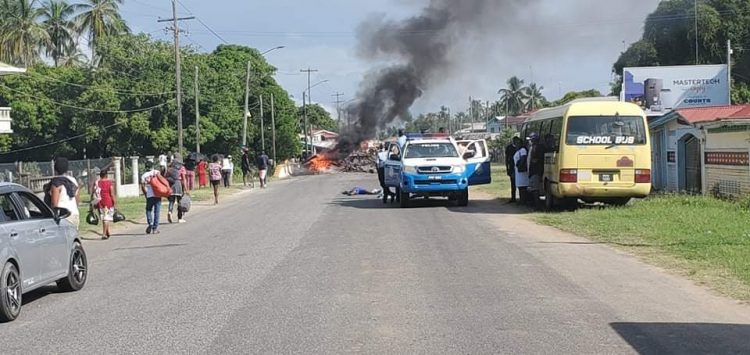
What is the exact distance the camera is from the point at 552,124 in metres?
20.7

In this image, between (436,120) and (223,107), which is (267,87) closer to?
(223,107)

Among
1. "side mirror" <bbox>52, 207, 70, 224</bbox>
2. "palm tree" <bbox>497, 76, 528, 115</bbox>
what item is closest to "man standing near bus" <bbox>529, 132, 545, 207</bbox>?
"side mirror" <bbox>52, 207, 70, 224</bbox>

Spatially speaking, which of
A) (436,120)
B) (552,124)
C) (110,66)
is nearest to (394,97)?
(110,66)

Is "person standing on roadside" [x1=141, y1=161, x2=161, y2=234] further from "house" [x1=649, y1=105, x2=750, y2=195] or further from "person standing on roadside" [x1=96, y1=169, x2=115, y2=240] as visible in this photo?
"house" [x1=649, y1=105, x2=750, y2=195]

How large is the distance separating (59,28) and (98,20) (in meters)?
3.58

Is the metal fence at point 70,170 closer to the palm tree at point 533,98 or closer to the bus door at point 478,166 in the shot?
the bus door at point 478,166

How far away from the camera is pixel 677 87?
3972 centimetres

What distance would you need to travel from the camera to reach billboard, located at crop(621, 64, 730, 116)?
39.4m

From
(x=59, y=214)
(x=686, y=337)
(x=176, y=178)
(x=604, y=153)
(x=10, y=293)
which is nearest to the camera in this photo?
(x=686, y=337)

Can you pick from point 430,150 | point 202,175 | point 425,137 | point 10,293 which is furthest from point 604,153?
point 202,175

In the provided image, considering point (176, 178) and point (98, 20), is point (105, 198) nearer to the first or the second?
point (176, 178)

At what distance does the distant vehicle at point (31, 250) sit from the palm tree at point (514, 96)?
112 meters

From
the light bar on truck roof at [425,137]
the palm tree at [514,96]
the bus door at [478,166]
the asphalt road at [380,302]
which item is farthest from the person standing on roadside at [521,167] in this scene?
the palm tree at [514,96]

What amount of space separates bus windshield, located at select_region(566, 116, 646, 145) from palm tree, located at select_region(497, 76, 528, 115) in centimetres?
10155
